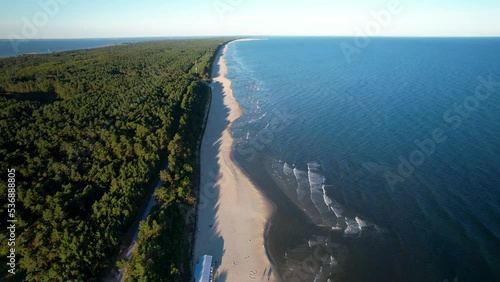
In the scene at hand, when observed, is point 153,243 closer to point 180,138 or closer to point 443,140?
point 180,138

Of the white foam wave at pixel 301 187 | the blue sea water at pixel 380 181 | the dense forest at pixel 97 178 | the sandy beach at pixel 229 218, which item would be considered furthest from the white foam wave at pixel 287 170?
the dense forest at pixel 97 178

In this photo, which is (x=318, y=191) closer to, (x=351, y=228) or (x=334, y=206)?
(x=334, y=206)

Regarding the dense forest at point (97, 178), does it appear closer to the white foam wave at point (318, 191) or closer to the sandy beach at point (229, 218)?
the sandy beach at point (229, 218)

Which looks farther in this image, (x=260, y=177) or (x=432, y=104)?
(x=432, y=104)

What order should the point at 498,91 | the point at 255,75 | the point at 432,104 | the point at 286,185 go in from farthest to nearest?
1. the point at 255,75
2. the point at 498,91
3. the point at 432,104
4. the point at 286,185

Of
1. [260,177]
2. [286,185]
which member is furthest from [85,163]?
[286,185]

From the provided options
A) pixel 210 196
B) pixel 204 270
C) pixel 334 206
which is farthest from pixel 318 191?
pixel 204 270
